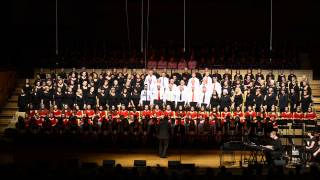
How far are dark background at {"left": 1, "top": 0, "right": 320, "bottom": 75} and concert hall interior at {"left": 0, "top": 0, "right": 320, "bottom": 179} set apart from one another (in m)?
0.04

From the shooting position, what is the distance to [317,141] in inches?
644

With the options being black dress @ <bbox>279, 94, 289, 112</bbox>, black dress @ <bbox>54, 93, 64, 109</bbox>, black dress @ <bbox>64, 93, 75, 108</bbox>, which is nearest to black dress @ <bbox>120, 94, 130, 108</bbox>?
black dress @ <bbox>64, 93, 75, 108</bbox>

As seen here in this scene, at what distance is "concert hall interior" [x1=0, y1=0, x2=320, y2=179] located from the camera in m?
18.7

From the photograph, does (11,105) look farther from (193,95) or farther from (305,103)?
(305,103)

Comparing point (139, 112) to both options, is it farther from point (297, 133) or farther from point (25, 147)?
point (297, 133)

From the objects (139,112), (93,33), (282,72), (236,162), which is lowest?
(236,162)

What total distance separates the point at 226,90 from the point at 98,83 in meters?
4.61

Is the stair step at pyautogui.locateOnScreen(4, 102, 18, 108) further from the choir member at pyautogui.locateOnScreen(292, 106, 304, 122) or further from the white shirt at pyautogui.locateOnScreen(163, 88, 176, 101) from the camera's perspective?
the choir member at pyautogui.locateOnScreen(292, 106, 304, 122)

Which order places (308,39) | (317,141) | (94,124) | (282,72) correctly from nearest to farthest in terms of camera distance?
(317,141), (94,124), (282,72), (308,39)

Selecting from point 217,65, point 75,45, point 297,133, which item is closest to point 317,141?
point 297,133

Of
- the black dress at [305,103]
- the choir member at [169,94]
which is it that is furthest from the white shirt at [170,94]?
the black dress at [305,103]

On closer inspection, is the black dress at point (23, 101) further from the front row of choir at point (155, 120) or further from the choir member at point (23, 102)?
the front row of choir at point (155, 120)

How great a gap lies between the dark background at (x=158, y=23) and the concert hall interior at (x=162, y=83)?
0.15 feet

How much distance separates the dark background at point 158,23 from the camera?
25891 mm
